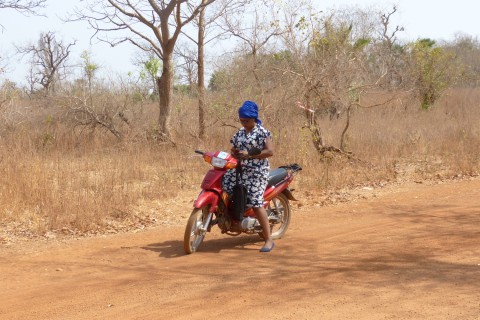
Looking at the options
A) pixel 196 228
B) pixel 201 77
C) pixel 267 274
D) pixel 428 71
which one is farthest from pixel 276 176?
pixel 428 71

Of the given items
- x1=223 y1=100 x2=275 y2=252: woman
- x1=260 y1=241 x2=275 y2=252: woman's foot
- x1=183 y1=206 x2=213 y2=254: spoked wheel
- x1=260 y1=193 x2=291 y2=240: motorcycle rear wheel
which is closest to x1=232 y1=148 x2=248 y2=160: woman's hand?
x1=223 y1=100 x2=275 y2=252: woman

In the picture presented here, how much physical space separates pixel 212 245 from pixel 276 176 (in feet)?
3.51

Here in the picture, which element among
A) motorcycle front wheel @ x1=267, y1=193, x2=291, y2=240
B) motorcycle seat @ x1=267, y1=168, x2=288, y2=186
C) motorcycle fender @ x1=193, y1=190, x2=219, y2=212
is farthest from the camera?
motorcycle front wheel @ x1=267, y1=193, x2=291, y2=240

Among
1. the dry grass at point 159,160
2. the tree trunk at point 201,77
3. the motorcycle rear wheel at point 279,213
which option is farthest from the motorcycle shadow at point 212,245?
the tree trunk at point 201,77

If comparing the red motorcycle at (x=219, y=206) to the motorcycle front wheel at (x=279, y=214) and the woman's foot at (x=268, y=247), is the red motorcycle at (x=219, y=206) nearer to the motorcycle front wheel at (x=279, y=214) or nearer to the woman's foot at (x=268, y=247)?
the motorcycle front wheel at (x=279, y=214)

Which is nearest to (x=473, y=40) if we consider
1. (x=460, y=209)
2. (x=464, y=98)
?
(x=464, y=98)

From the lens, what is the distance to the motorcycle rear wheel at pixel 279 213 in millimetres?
7766

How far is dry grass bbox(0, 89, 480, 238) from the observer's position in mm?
8844

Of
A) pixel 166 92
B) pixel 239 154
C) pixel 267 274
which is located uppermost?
pixel 166 92

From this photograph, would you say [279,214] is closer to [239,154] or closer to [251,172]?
[251,172]

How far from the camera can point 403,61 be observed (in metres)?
23.9

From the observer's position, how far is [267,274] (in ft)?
19.3

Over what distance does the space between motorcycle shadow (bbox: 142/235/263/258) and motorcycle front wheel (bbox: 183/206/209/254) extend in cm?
12

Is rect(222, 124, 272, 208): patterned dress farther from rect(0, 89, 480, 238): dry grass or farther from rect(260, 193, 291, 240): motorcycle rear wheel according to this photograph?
rect(0, 89, 480, 238): dry grass
